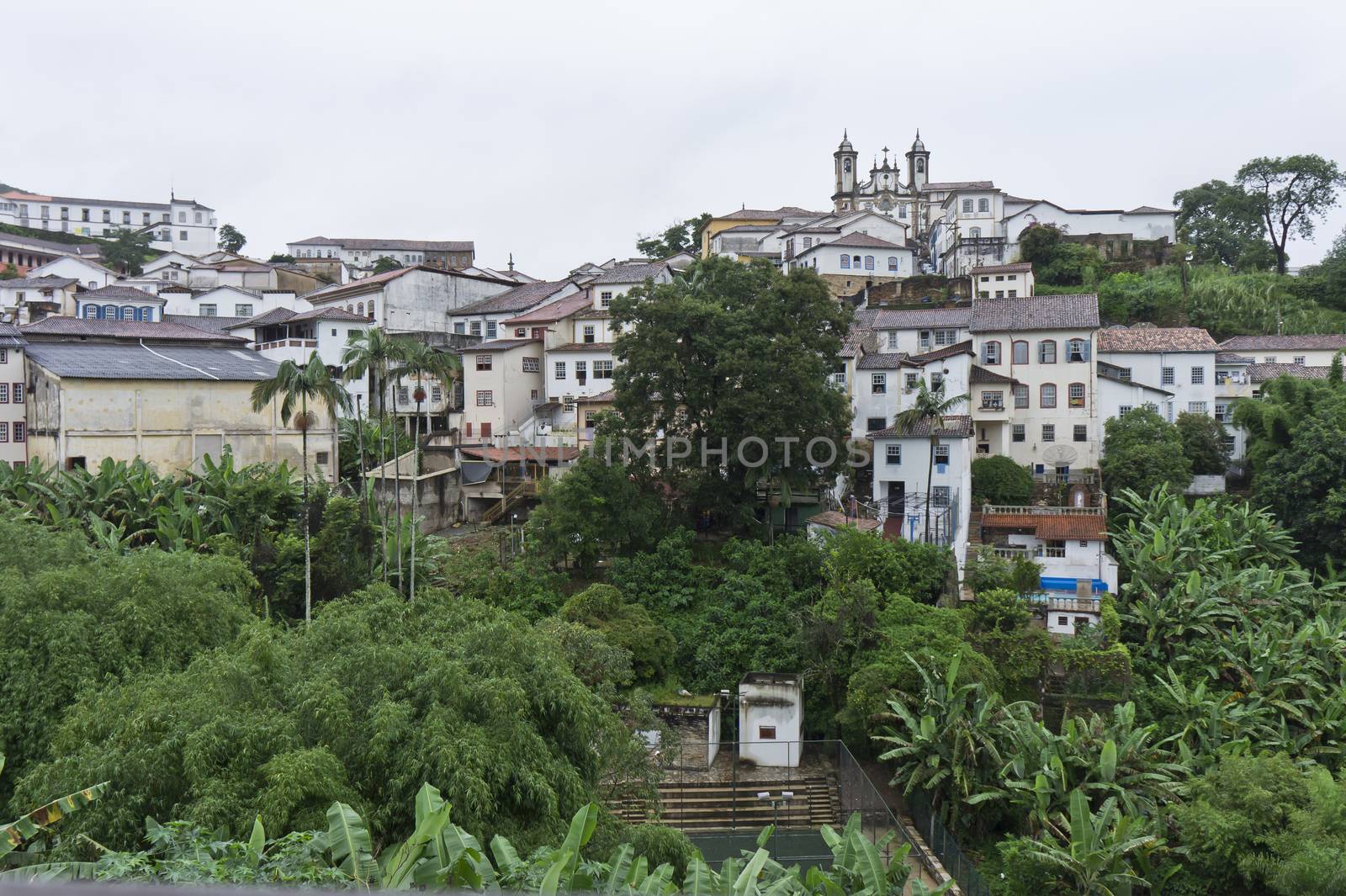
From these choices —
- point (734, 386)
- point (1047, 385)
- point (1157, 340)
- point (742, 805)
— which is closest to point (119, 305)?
point (734, 386)

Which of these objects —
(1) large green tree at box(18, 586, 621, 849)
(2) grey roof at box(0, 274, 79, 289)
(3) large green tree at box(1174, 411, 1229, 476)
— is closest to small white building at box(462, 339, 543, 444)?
(3) large green tree at box(1174, 411, 1229, 476)

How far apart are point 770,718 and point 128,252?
72157 mm

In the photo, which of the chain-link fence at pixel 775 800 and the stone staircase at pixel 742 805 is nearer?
the chain-link fence at pixel 775 800

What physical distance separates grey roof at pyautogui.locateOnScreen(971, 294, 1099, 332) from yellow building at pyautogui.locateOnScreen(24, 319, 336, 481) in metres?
23.7

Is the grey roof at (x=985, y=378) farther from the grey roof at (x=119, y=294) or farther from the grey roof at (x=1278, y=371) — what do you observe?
the grey roof at (x=119, y=294)

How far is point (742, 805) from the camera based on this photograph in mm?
21078

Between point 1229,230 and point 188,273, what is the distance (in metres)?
64.8

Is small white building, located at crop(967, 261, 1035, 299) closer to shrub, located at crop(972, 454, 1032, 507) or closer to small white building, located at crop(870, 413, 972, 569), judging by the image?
shrub, located at crop(972, 454, 1032, 507)

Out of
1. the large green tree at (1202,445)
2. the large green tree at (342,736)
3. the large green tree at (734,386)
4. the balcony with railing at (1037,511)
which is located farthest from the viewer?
the large green tree at (1202,445)

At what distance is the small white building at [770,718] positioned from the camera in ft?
75.5

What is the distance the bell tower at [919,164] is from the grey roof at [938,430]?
71.3 m

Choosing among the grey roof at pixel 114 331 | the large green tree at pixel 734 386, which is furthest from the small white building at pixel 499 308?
the large green tree at pixel 734 386

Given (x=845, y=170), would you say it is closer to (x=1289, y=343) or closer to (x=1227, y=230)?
(x=1227, y=230)

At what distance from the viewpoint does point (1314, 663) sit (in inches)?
939
